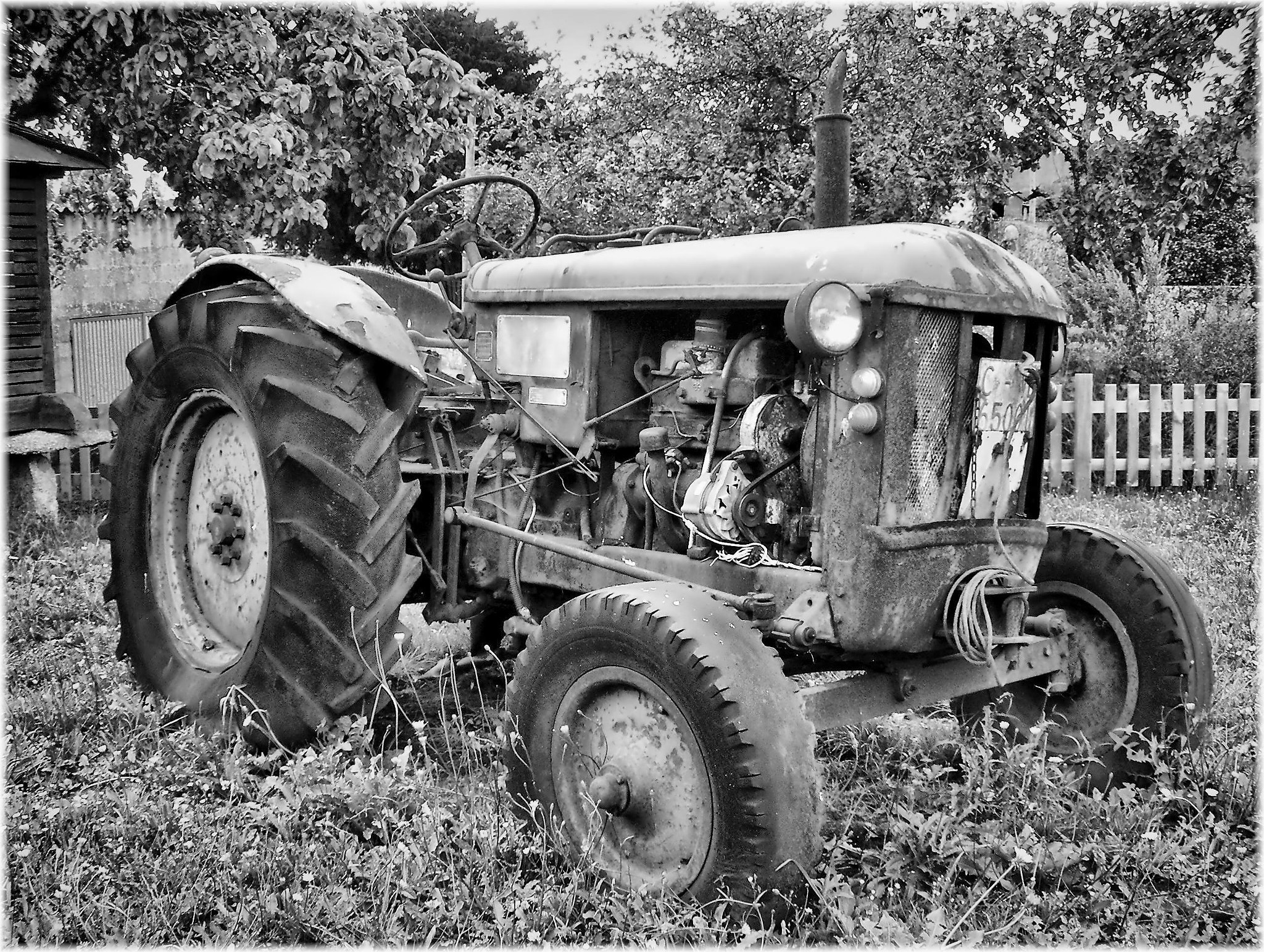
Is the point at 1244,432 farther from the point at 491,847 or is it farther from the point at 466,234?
the point at 491,847

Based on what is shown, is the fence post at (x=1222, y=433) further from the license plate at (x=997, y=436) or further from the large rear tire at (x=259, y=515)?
the large rear tire at (x=259, y=515)

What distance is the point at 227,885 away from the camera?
2.59 meters

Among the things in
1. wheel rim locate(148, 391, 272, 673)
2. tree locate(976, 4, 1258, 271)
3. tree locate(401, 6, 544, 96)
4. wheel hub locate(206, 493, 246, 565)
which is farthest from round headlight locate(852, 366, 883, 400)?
tree locate(401, 6, 544, 96)

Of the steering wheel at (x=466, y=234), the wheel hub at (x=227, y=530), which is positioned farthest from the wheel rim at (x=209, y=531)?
the steering wheel at (x=466, y=234)

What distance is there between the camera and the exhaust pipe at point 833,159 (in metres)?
3.37

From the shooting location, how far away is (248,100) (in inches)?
332

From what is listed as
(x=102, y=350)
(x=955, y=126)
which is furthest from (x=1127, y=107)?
(x=102, y=350)

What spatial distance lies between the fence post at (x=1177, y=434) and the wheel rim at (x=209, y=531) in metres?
8.05

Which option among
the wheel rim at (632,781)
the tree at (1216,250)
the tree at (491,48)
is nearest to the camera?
the wheel rim at (632,781)

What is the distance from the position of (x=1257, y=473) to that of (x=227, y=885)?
9090 mm

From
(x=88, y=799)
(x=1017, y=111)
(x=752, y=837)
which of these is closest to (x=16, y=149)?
(x=88, y=799)

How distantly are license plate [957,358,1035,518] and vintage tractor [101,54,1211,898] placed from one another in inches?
0.5

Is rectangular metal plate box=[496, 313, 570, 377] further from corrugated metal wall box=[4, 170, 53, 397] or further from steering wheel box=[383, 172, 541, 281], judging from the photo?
corrugated metal wall box=[4, 170, 53, 397]

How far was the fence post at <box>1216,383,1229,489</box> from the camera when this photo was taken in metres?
9.44
